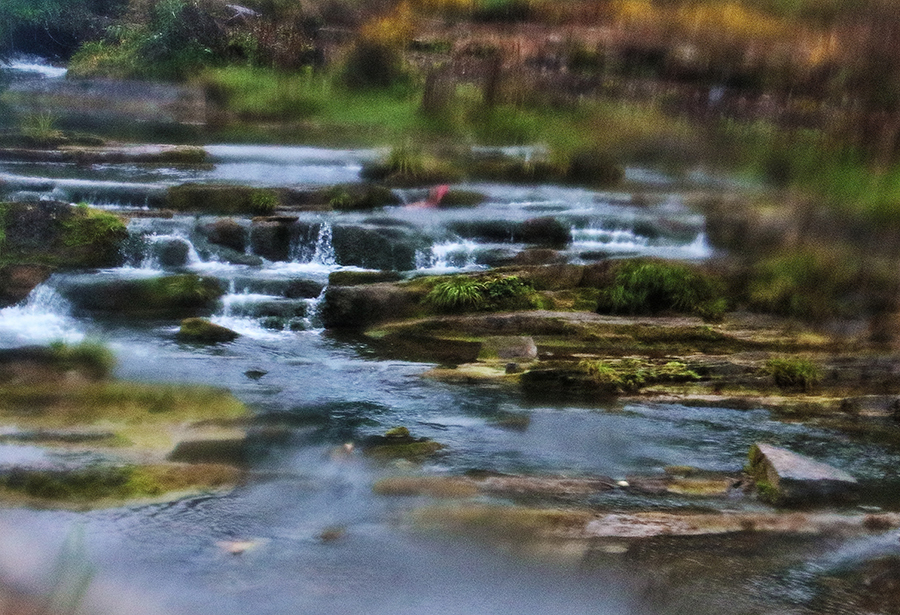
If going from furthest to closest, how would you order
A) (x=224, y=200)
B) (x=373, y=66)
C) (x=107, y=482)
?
(x=224, y=200) → (x=107, y=482) → (x=373, y=66)

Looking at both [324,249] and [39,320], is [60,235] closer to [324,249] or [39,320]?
[39,320]

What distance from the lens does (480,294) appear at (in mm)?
7164

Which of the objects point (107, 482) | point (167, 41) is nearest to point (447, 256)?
point (107, 482)

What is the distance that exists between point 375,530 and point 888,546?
253 cm

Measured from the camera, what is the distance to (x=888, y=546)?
→ 357 centimetres

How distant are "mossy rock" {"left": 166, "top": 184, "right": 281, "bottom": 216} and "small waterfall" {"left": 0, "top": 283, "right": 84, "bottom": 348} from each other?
5.92 ft

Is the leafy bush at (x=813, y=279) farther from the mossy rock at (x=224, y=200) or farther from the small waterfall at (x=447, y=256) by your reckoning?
the mossy rock at (x=224, y=200)

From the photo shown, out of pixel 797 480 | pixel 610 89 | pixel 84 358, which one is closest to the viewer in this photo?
pixel 610 89

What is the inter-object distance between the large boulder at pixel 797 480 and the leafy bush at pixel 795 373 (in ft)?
5.18

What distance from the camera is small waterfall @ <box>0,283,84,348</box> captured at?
20.1 ft

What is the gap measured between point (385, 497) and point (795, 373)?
147 inches

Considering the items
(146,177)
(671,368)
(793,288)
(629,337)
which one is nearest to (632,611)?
(793,288)

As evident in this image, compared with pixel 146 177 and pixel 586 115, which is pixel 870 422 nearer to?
pixel 586 115

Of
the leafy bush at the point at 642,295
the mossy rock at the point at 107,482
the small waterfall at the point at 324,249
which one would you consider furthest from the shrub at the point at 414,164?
the small waterfall at the point at 324,249
